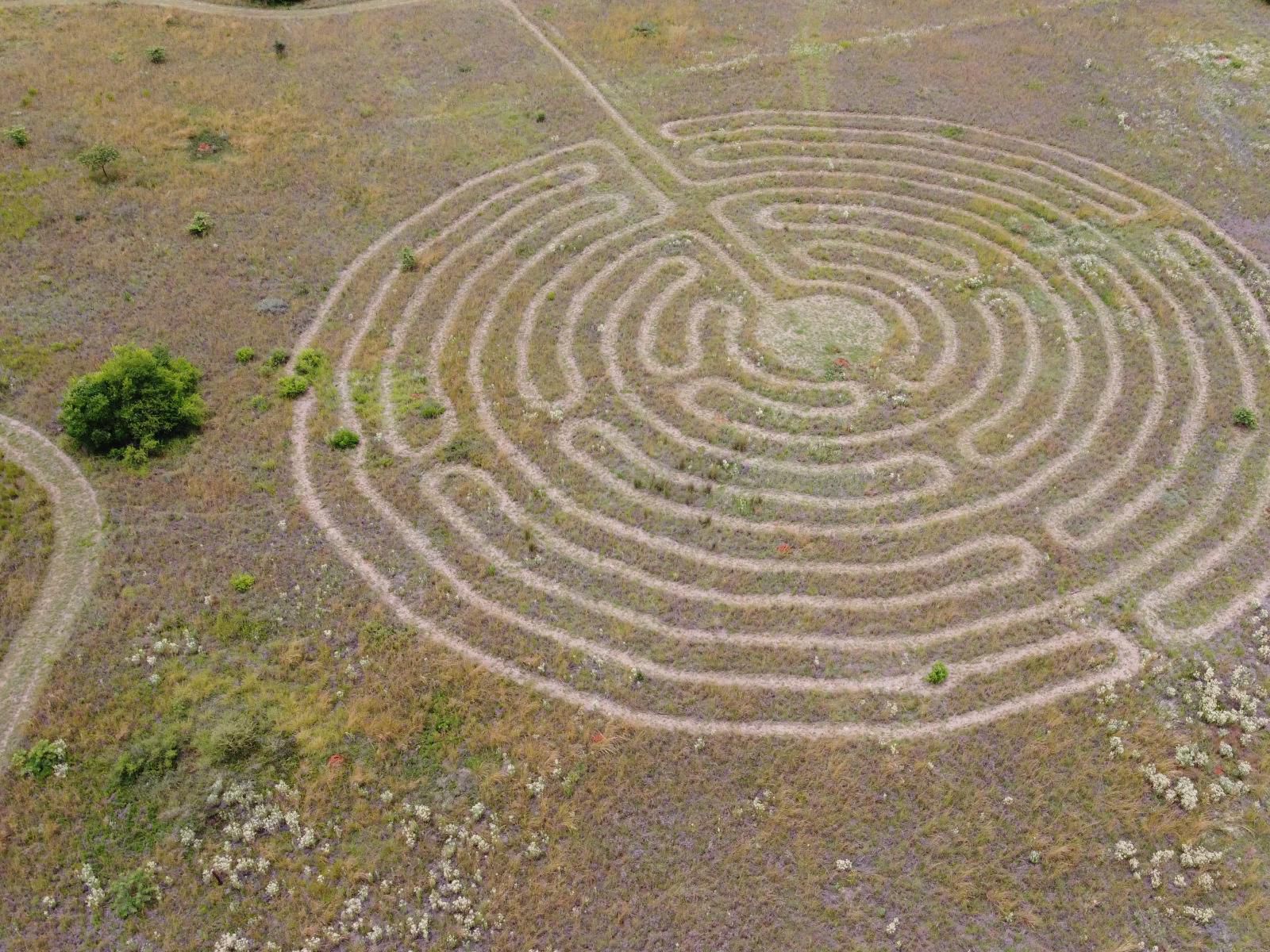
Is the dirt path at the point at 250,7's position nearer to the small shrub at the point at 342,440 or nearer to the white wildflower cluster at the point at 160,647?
the small shrub at the point at 342,440

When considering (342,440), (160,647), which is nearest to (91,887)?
(160,647)

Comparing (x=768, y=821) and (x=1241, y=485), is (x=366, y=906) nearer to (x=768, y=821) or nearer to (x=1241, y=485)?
(x=768, y=821)

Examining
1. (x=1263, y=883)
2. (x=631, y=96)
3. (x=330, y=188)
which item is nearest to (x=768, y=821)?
(x=1263, y=883)

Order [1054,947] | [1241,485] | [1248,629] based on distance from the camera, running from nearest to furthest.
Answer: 1. [1054,947]
2. [1248,629]
3. [1241,485]

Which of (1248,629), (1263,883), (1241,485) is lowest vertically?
(1263,883)

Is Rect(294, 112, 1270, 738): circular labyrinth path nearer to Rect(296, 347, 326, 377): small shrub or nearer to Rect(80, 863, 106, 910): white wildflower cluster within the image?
Rect(296, 347, 326, 377): small shrub

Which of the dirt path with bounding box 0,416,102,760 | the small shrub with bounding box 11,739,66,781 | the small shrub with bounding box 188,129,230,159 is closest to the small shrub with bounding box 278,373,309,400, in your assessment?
the dirt path with bounding box 0,416,102,760

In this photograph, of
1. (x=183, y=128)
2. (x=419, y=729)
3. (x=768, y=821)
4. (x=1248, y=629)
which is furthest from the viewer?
(x=183, y=128)
